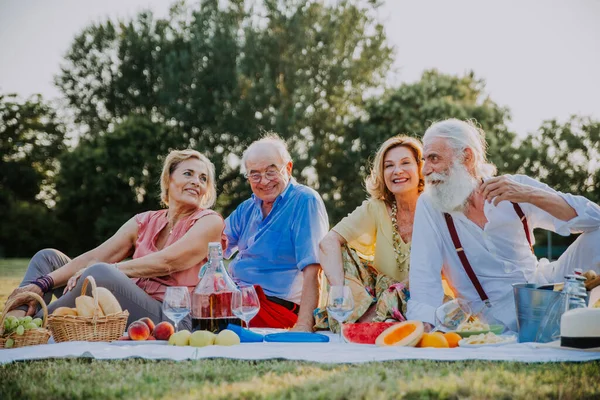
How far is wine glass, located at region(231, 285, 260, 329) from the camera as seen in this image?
15.5 ft

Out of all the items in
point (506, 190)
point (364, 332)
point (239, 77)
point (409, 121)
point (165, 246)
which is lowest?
point (364, 332)

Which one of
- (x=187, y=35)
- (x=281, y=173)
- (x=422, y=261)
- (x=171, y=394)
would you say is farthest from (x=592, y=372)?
(x=187, y=35)

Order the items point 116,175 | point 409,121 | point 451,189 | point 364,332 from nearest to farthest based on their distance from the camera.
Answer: point 364,332
point 451,189
point 409,121
point 116,175

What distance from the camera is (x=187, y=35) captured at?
112 feet

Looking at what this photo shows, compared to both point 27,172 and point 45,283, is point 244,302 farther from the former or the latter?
point 27,172

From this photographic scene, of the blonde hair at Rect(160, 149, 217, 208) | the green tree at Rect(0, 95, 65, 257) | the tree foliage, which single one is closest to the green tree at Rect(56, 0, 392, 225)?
the tree foliage

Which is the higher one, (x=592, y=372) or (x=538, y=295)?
(x=538, y=295)

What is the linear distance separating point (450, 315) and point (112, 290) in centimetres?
236

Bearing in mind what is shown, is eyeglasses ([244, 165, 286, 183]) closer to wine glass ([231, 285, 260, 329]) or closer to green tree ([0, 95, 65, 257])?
wine glass ([231, 285, 260, 329])

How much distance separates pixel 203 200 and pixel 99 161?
25475 mm

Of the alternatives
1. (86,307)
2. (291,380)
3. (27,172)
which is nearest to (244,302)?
(86,307)

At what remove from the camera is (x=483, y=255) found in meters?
5.22

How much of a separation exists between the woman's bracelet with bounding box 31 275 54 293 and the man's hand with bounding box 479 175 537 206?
10.7 ft

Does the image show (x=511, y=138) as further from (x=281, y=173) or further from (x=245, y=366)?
(x=245, y=366)
